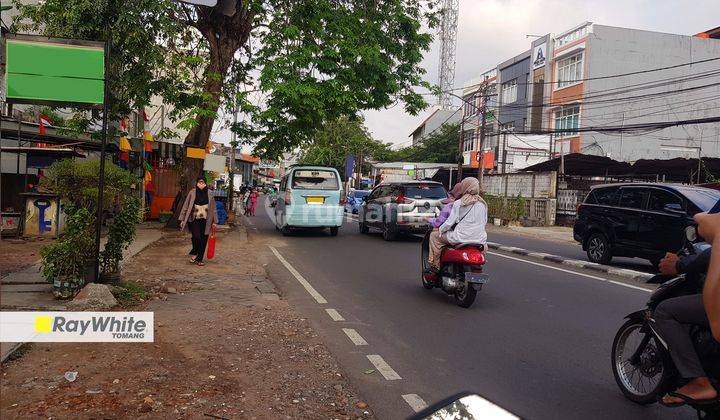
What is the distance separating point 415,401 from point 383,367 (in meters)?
0.81

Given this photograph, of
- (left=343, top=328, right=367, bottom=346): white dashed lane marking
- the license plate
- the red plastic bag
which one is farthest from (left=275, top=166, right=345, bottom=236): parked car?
(left=343, top=328, right=367, bottom=346): white dashed lane marking

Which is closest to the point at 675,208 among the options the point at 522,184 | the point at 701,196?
the point at 701,196

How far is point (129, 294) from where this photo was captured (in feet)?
23.5

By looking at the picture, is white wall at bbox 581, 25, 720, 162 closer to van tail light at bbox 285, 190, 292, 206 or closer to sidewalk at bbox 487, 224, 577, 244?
sidewalk at bbox 487, 224, 577, 244

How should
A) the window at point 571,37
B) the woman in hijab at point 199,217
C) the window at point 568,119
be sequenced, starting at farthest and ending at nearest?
the window at point 568,119
the window at point 571,37
the woman in hijab at point 199,217

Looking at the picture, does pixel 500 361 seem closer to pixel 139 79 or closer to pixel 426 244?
pixel 426 244

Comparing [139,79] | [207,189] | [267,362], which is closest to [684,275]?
[267,362]

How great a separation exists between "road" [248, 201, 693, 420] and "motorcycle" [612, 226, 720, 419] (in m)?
0.17

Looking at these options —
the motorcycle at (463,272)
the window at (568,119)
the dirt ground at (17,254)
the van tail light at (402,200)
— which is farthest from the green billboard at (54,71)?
the window at (568,119)

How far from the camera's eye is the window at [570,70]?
35.0m

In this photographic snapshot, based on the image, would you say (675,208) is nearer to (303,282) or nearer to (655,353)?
(303,282)

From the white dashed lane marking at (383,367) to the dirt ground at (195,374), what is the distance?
355 mm

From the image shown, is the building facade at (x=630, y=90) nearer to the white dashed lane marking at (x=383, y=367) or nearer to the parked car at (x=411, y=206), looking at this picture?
the parked car at (x=411, y=206)

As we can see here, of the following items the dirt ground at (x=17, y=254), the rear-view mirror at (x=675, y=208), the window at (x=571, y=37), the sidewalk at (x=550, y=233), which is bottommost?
the dirt ground at (x=17, y=254)
